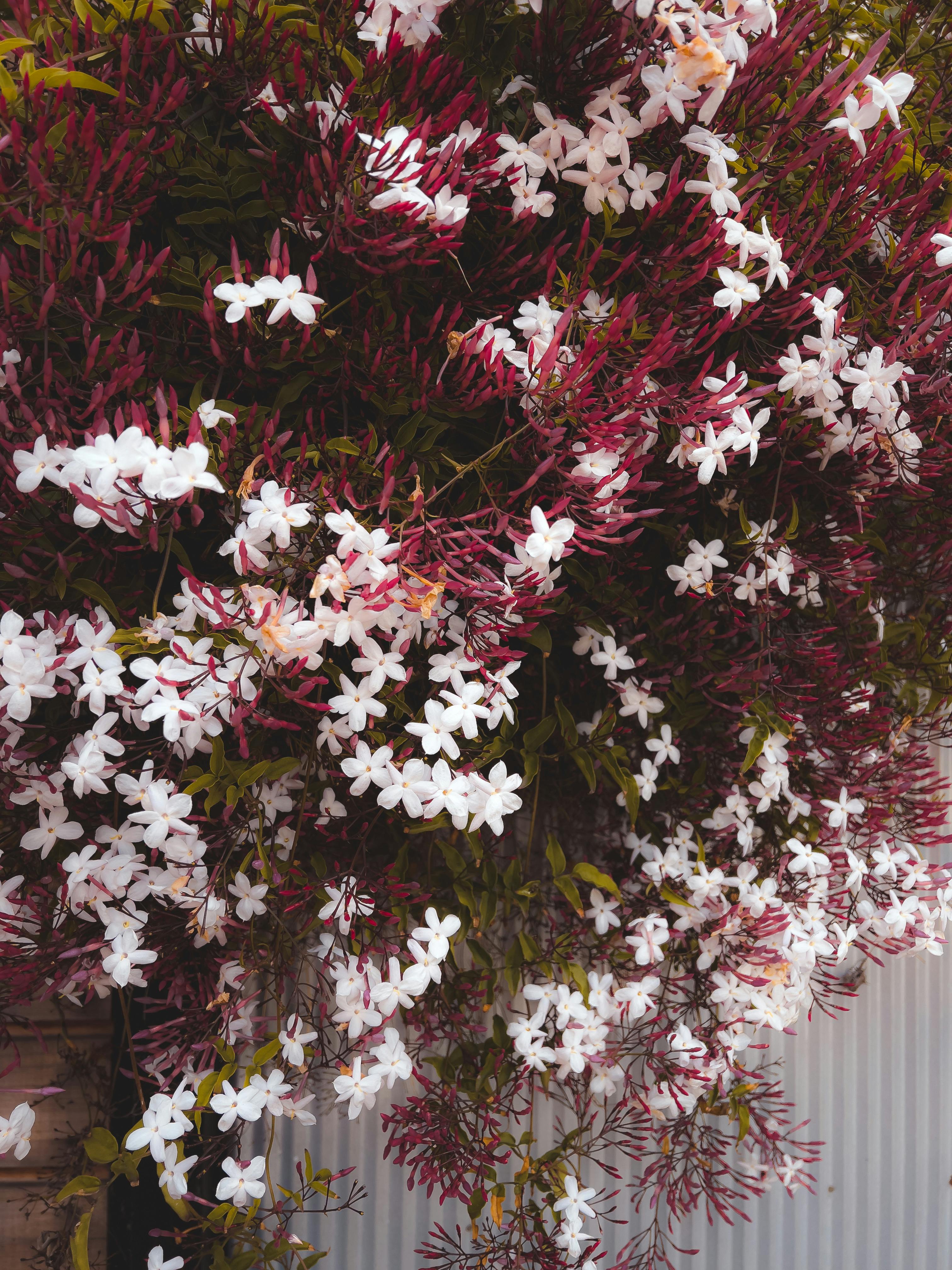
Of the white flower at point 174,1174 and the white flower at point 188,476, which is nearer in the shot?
the white flower at point 188,476

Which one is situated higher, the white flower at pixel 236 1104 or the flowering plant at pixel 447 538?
the flowering plant at pixel 447 538

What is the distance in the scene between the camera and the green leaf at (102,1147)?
1347 mm

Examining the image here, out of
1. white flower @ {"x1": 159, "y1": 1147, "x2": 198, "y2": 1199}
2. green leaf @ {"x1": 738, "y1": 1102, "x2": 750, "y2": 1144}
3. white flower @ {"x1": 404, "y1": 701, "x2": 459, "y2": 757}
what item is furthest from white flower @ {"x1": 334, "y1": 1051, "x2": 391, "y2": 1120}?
green leaf @ {"x1": 738, "y1": 1102, "x2": 750, "y2": 1144}

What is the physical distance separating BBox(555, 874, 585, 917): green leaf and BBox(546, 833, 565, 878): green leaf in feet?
0.04

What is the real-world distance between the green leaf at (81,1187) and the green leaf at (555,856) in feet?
3.20

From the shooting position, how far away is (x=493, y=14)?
1.27 meters

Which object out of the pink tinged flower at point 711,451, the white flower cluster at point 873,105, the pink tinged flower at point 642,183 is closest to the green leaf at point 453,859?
the pink tinged flower at point 711,451

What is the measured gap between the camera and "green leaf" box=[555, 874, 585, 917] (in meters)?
1.51

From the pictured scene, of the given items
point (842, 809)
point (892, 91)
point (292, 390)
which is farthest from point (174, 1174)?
point (892, 91)

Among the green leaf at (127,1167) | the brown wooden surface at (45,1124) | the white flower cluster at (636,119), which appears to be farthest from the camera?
the brown wooden surface at (45,1124)

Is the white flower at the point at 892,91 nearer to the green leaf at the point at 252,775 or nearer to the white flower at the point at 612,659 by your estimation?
the white flower at the point at 612,659

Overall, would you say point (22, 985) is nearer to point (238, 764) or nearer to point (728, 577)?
point (238, 764)

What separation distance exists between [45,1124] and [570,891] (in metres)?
1.30

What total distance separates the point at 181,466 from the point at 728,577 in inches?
39.3
